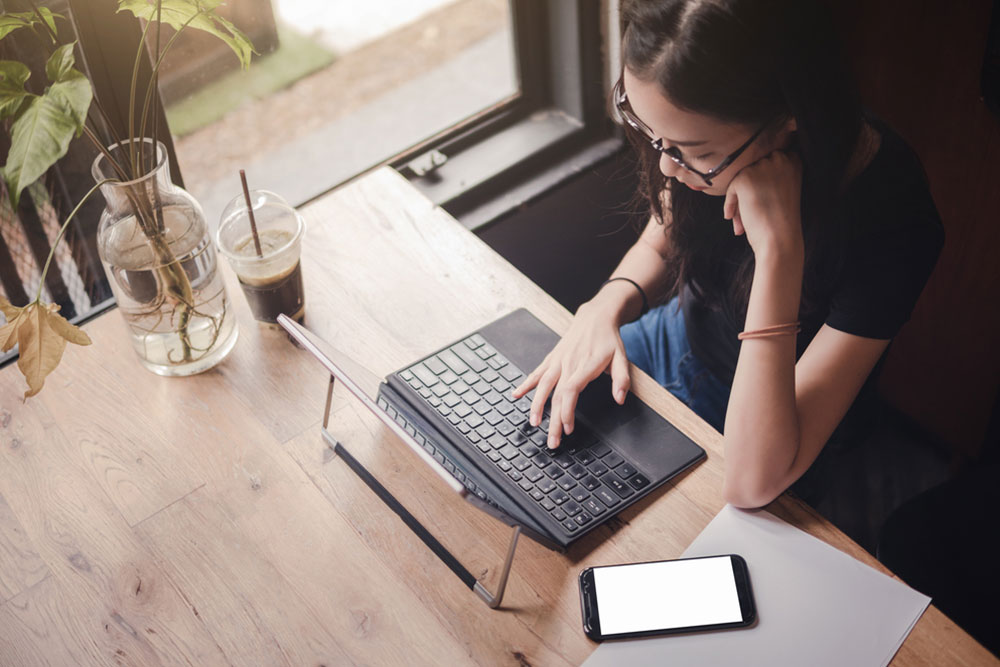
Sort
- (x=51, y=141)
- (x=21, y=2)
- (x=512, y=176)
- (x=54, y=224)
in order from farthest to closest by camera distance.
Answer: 1. (x=512, y=176)
2. (x=54, y=224)
3. (x=21, y=2)
4. (x=51, y=141)

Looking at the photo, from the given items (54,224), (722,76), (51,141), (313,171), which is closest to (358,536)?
(51,141)

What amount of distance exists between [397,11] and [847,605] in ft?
5.06

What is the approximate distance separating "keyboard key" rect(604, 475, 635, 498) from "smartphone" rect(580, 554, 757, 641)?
0.09 metres

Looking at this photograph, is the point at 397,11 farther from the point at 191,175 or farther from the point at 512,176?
the point at 191,175

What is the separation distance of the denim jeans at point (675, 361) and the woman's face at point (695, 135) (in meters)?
0.36

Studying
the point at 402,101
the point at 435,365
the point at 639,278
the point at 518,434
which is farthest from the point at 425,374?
the point at 402,101

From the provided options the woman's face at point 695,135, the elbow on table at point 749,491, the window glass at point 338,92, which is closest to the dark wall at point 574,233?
the window glass at point 338,92

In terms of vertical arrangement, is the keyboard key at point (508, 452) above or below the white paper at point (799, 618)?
above

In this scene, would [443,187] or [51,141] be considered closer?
[51,141]

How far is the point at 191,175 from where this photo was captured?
5.60ft

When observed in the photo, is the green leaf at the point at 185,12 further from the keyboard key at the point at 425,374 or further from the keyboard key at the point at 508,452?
the keyboard key at the point at 508,452

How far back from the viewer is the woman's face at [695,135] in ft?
3.31

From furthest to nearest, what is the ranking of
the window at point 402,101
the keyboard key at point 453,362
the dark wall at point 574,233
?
1. the dark wall at point 574,233
2. the window at point 402,101
3. the keyboard key at point 453,362

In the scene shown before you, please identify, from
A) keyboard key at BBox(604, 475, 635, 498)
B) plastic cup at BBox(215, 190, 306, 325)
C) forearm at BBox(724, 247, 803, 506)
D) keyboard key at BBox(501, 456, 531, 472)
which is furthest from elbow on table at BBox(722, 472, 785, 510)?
plastic cup at BBox(215, 190, 306, 325)
